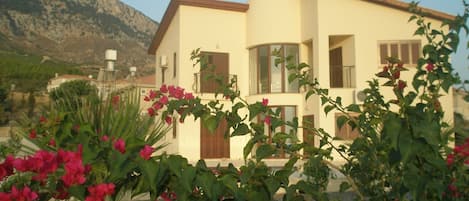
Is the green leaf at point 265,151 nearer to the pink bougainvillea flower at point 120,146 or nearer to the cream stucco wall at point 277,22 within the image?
the pink bougainvillea flower at point 120,146

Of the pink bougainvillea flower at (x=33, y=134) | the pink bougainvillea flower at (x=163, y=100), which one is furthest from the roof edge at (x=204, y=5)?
the pink bougainvillea flower at (x=33, y=134)

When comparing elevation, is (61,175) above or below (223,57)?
→ below

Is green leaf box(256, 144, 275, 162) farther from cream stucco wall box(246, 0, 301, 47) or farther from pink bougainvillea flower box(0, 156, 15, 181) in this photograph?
cream stucco wall box(246, 0, 301, 47)

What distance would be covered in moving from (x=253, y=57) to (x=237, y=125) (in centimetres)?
1675

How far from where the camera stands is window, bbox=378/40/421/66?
16750 millimetres

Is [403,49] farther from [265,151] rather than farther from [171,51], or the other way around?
[265,151]

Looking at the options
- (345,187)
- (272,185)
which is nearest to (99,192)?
(272,185)

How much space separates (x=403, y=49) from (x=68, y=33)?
9937cm

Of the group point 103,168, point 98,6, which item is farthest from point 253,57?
point 98,6

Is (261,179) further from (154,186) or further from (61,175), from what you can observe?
(61,175)

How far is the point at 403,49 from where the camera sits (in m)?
16.8

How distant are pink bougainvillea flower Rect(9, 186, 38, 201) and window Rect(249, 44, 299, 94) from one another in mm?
16873

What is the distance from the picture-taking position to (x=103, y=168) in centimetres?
177

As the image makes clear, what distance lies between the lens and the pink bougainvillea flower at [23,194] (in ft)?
5.03
